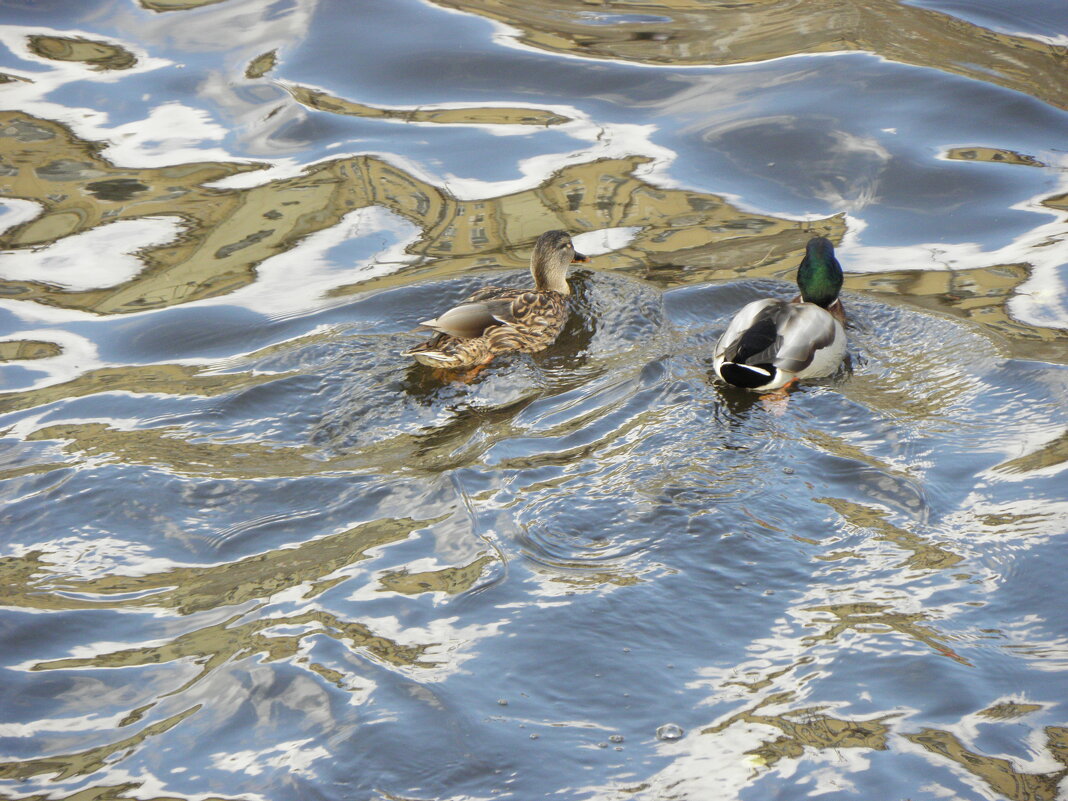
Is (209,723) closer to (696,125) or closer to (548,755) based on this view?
(548,755)

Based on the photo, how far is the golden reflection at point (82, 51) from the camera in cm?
1016

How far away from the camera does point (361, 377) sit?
20.4 ft

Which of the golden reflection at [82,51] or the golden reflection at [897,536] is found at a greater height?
the golden reflection at [82,51]

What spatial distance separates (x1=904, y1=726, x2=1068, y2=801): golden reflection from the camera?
3475 mm

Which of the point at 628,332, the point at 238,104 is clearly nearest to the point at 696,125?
the point at 628,332

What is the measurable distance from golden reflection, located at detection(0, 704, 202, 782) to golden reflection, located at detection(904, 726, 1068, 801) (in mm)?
2482

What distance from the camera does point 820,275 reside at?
23.0ft

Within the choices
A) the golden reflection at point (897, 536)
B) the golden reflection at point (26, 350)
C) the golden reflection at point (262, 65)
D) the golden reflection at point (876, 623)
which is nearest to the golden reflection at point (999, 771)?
the golden reflection at point (876, 623)

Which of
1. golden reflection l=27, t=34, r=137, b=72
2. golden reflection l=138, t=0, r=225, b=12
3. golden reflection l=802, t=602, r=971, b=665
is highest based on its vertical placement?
golden reflection l=138, t=0, r=225, b=12

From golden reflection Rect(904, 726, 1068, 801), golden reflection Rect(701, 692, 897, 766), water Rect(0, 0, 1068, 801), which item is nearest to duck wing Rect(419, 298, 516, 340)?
water Rect(0, 0, 1068, 801)

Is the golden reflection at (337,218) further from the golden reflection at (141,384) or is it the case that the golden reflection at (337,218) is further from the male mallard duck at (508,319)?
the golden reflection at (141,384)

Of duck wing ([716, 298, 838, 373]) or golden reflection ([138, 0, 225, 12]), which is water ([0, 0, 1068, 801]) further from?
duck wing ([716, 298, 838, 373])

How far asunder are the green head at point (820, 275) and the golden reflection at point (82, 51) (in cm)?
648

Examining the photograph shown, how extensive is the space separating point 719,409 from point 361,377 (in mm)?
1951
